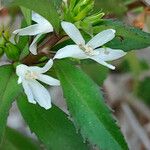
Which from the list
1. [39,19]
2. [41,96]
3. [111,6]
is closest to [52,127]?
[41,96]

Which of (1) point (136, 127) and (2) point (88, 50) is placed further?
(1) point (136, 127)

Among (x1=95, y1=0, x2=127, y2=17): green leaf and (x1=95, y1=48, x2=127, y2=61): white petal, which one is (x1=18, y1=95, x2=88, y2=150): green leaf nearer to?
(x1=95, y1=48, x2=127, y2=61): white petal

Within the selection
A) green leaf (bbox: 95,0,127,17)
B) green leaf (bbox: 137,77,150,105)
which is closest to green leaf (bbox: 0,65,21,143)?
green leaf (bbox: 95,0,127,17)

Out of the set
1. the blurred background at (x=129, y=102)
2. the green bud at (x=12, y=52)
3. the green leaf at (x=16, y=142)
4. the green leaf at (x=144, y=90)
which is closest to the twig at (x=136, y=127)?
the blurred background at (x=129, y=102)

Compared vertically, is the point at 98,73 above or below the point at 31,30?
below

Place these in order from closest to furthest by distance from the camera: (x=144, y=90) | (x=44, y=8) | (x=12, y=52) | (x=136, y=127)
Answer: (x=44, y=8) < (x=12, y=52) < (x=136, y=127) < (x=144, y=90)

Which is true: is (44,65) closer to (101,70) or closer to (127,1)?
(101,70)

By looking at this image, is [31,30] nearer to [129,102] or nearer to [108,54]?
[108,54]

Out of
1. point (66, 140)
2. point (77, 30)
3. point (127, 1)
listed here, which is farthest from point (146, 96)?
point (77, 30)
